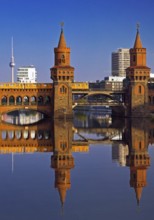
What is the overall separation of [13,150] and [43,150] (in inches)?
109

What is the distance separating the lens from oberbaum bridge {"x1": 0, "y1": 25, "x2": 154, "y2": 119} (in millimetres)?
86688

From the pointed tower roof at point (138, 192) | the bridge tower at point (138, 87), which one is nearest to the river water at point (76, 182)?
the pointed tower roof at point (138, 192)

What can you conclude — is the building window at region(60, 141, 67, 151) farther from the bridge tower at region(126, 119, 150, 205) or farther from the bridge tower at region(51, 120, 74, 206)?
the bridge tower at region(126, 119, 150, 205)

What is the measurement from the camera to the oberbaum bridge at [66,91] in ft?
284

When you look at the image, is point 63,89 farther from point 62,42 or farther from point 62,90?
point 62,42

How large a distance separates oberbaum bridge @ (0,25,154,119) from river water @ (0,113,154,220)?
41.7 m

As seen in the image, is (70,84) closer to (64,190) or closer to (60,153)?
(60,153)

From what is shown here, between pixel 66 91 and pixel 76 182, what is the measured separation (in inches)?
2383

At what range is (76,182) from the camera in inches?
1055

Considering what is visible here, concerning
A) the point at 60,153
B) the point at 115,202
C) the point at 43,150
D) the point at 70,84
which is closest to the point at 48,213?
the point at 115,202

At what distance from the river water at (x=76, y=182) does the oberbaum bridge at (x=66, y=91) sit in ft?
137

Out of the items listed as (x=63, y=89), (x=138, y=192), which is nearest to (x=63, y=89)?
(x=63, y=89)

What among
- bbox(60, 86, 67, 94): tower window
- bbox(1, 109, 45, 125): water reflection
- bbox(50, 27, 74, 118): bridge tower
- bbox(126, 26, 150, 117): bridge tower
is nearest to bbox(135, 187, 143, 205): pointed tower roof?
bbox(50, 27, 74, 118): bridge tower

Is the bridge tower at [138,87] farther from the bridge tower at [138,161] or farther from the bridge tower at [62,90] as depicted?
the bridge tower at [138,161]
